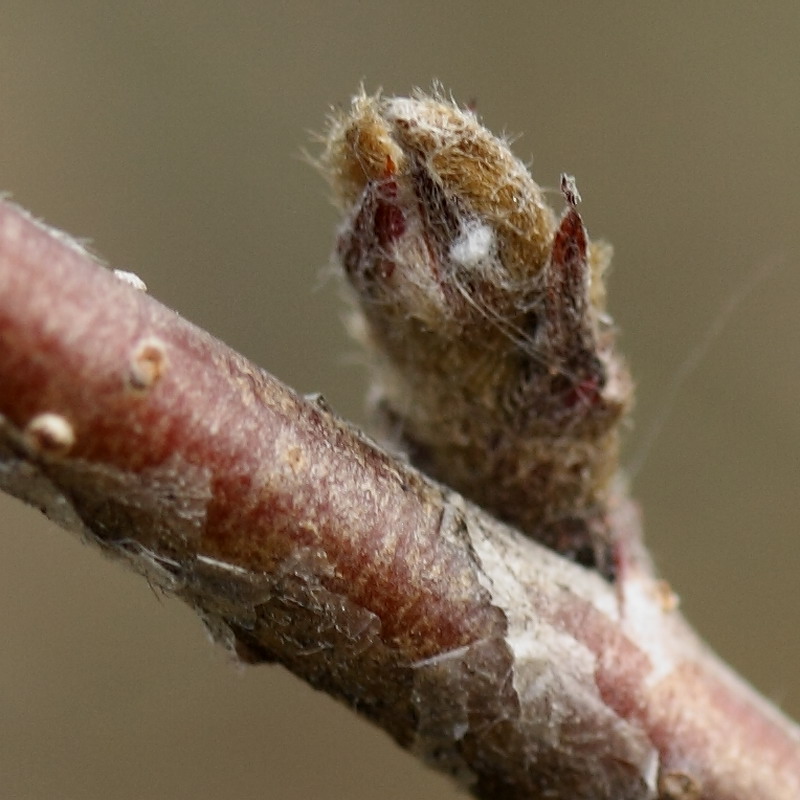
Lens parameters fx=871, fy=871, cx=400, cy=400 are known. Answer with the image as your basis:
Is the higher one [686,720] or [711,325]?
[711,325]

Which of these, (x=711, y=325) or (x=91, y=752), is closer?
(x=91, y=752)

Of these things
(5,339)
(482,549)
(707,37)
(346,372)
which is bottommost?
(5,339)

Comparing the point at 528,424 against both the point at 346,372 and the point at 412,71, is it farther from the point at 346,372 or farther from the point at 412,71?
the point at 412,71

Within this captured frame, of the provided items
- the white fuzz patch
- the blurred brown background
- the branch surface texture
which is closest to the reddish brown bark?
the branch surface texture

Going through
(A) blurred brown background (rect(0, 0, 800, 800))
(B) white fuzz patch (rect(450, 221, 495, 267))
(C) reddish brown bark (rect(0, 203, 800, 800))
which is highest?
(A) blurred brown background (rect(0, 0, 800, 800))

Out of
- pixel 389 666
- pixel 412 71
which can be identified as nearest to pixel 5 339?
pixel 389 666

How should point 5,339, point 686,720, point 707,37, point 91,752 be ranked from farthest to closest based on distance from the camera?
1. point 707,37
2. point 91,752
3. point 686,720
4. point 5,339

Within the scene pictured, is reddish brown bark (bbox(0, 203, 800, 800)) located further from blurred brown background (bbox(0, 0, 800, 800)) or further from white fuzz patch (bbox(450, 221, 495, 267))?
blurred brown background (bbox(0, 0, 800, 800))
